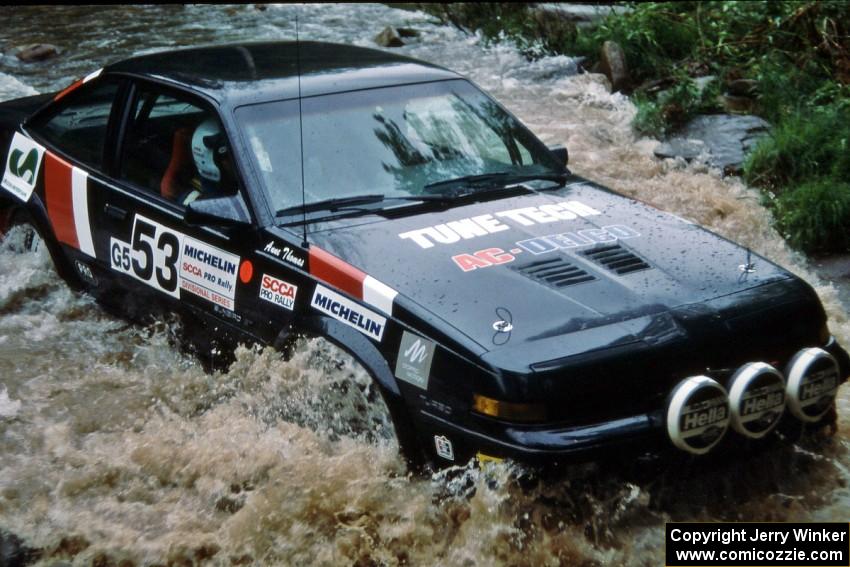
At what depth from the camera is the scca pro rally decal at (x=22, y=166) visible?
19.4 feet

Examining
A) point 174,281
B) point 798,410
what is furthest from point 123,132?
point 798,410

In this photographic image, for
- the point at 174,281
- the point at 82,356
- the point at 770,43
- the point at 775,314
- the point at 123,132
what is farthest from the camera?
the point at 770,43

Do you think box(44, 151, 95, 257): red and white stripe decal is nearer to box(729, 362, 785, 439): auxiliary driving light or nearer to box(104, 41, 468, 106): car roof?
box(104, 41, 468, 106): car roof

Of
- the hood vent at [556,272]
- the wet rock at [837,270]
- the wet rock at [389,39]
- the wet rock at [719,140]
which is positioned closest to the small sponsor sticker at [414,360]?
the hood vent at [556,272]

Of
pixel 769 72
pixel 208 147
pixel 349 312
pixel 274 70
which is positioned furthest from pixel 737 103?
pixel 349 312

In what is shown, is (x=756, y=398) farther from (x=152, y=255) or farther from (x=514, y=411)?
(x=152, y=255)

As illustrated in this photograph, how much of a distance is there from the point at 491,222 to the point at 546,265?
0.40 metres

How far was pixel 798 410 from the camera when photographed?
3957mm

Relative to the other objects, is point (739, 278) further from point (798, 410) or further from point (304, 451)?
point (304, 451)

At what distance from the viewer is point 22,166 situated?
603 cm

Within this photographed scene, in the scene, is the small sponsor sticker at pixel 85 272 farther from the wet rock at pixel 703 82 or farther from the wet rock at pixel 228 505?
the wet rock at pixel 703 82

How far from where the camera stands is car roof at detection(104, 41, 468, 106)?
4977 millimetres

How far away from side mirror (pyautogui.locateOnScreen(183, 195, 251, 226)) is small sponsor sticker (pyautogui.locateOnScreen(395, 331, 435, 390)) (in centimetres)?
96

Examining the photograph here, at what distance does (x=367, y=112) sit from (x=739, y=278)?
173cm
